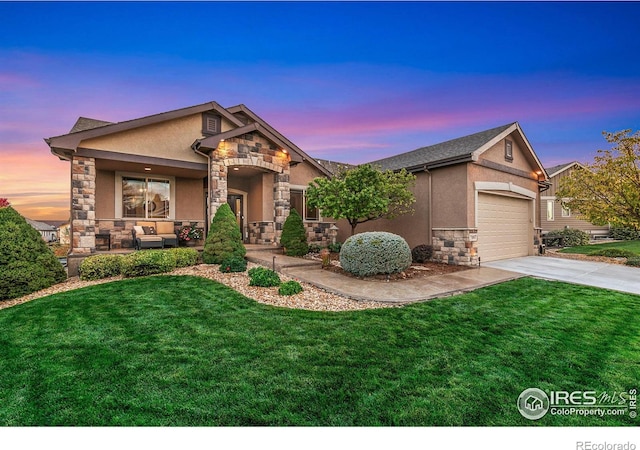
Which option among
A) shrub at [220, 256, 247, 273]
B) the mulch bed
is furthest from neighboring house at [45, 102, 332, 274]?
the mulch bed

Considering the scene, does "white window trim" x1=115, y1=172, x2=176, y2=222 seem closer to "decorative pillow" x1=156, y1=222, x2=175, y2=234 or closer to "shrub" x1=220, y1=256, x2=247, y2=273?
"decorative pillow" x1=156, y1=222, x2=175, y2=234

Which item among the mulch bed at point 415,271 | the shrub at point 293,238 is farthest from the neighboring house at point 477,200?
the shrub at point 293,238

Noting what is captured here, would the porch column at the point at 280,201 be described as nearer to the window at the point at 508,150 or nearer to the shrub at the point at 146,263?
the shrub at the point at 146,263

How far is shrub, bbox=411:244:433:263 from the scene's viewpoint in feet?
35.2

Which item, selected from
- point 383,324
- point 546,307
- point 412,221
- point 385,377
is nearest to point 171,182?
point 412,221

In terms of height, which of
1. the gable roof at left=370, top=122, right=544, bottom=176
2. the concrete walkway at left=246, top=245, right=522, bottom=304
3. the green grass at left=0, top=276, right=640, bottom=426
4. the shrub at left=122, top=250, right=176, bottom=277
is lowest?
the green grass at left=0, top=276, right=640, bottom=426

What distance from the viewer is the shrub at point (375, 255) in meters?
7.50

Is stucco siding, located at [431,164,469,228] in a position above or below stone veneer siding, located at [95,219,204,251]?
above

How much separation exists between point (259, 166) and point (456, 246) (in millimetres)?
8020

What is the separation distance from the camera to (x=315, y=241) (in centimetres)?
1337

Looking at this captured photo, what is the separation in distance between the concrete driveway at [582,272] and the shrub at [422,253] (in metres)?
1.92

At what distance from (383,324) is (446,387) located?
5.30 ft

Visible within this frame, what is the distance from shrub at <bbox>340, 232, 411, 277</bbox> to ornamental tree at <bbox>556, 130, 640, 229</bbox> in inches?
412
